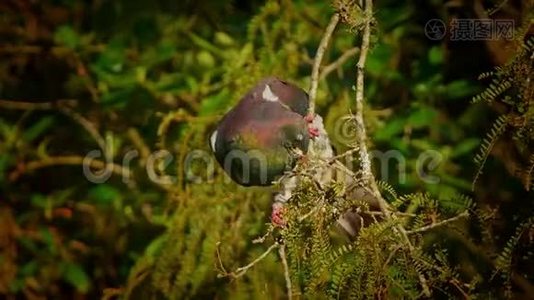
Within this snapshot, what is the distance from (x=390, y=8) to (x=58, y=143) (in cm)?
73

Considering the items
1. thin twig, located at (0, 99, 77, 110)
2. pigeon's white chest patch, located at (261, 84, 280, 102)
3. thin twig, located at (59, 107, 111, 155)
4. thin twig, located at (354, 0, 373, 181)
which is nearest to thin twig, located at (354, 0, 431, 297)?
thin twig, located at (354, 0, 373, 181)

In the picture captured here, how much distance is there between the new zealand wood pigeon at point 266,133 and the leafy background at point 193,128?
0.09 m

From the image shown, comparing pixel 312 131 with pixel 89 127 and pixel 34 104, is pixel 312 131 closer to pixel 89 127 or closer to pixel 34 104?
pixel 89 127

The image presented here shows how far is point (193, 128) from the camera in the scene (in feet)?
3.65

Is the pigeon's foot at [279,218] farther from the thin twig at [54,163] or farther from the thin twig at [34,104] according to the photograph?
the thin twig at [34,104]

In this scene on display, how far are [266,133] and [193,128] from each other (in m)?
0.38

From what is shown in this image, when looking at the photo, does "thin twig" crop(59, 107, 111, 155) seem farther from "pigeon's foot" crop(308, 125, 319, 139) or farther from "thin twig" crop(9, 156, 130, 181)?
"pigeon's foot" crop(308, 125, 319, 139)

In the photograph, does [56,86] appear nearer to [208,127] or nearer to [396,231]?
[208,127]

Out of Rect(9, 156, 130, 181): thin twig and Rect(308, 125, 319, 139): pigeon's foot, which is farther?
Rect(9, 156, 130, 181): thin twig

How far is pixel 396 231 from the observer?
2.16ft

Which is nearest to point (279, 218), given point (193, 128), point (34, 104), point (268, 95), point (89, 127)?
point (268, 95)

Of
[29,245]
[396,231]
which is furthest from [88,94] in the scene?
[396,231]

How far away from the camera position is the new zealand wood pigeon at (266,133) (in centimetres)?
74

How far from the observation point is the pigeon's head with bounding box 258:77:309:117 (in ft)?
2.50
